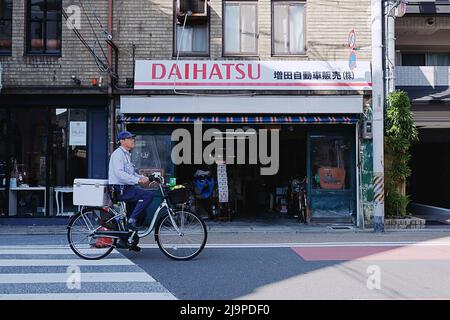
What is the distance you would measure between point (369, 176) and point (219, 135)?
175 inches

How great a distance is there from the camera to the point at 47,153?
12.5 metres

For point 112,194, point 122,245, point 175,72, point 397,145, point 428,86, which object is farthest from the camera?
point 428,86

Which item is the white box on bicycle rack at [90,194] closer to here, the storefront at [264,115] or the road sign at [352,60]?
the storefront at [264,115]

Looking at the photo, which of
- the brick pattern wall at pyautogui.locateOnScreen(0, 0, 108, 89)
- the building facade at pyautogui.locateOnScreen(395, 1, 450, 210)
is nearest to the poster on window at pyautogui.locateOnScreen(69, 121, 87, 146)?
the brick pattern wall at pyautogui.locateOnScreen(0, 0, 108, 89)

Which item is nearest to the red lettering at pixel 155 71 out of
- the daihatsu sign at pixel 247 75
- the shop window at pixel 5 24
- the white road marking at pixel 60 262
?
the daihatsu sign at pixel 247 75

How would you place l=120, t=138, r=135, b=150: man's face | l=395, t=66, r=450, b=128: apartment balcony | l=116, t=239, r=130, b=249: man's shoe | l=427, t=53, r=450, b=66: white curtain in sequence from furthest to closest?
1. l=427, t=53, r=450, b=66: white curtain
2. l=395, t=66, r=450, b=128: apartment balcony
3. l=120, t=138, r=135, b=150: man's face
4. l=116, t=239, r=130, b=249: man's shoe

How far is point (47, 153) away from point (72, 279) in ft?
23.1

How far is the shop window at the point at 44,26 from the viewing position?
12.6 m

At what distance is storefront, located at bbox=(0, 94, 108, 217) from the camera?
491 inches

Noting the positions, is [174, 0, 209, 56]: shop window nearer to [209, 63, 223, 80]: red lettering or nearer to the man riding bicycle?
[209, 63, 223, 80]: red lettering

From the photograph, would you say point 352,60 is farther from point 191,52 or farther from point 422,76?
point 191,52

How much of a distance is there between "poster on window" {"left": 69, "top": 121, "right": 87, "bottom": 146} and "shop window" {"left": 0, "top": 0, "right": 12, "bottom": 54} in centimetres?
275

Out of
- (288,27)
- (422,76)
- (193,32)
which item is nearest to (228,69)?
(193,32)

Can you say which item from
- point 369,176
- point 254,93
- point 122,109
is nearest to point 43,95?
point 122,109
